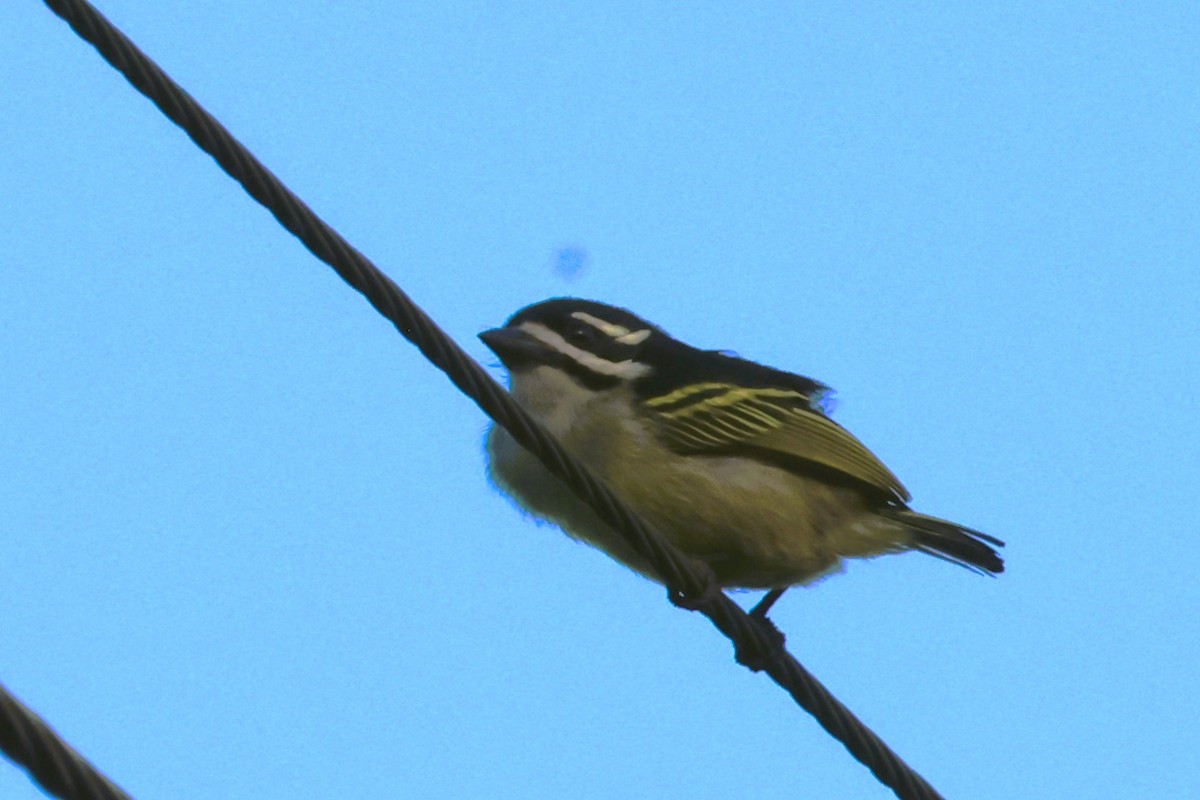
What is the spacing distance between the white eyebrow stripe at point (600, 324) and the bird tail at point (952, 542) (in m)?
1.42

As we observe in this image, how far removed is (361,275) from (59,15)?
0.99 meters

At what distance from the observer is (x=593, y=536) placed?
293 inches

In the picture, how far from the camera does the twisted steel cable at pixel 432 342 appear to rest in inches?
180

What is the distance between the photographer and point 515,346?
24.9 ft

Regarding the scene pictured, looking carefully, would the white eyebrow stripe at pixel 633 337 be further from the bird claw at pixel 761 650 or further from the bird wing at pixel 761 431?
the bird claw at pixel 761 650

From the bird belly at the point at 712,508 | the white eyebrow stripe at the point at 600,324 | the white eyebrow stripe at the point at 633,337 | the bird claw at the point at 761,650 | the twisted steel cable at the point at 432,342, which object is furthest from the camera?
the white eyebrow stripe at the point at 633,337

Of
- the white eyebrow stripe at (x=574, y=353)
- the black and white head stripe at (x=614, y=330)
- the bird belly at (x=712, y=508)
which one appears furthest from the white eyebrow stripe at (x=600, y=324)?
the bird belly at (x=712, y=508)

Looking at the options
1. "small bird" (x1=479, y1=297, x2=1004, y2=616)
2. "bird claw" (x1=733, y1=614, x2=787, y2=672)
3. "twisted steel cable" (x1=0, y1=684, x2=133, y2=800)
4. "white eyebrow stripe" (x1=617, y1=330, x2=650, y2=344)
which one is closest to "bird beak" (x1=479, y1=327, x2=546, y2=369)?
"small bird" (x1=479, y1=297, x2=1004, y2=616)

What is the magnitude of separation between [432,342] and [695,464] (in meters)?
2.81

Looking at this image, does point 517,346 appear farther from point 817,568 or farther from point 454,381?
point 454,381

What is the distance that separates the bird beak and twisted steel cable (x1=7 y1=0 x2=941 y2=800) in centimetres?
177

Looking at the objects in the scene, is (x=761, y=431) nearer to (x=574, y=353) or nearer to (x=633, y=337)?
(x=633, y=337)

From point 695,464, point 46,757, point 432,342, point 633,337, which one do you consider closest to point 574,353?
point 633,337

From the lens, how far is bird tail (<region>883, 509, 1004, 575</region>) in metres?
7.82
